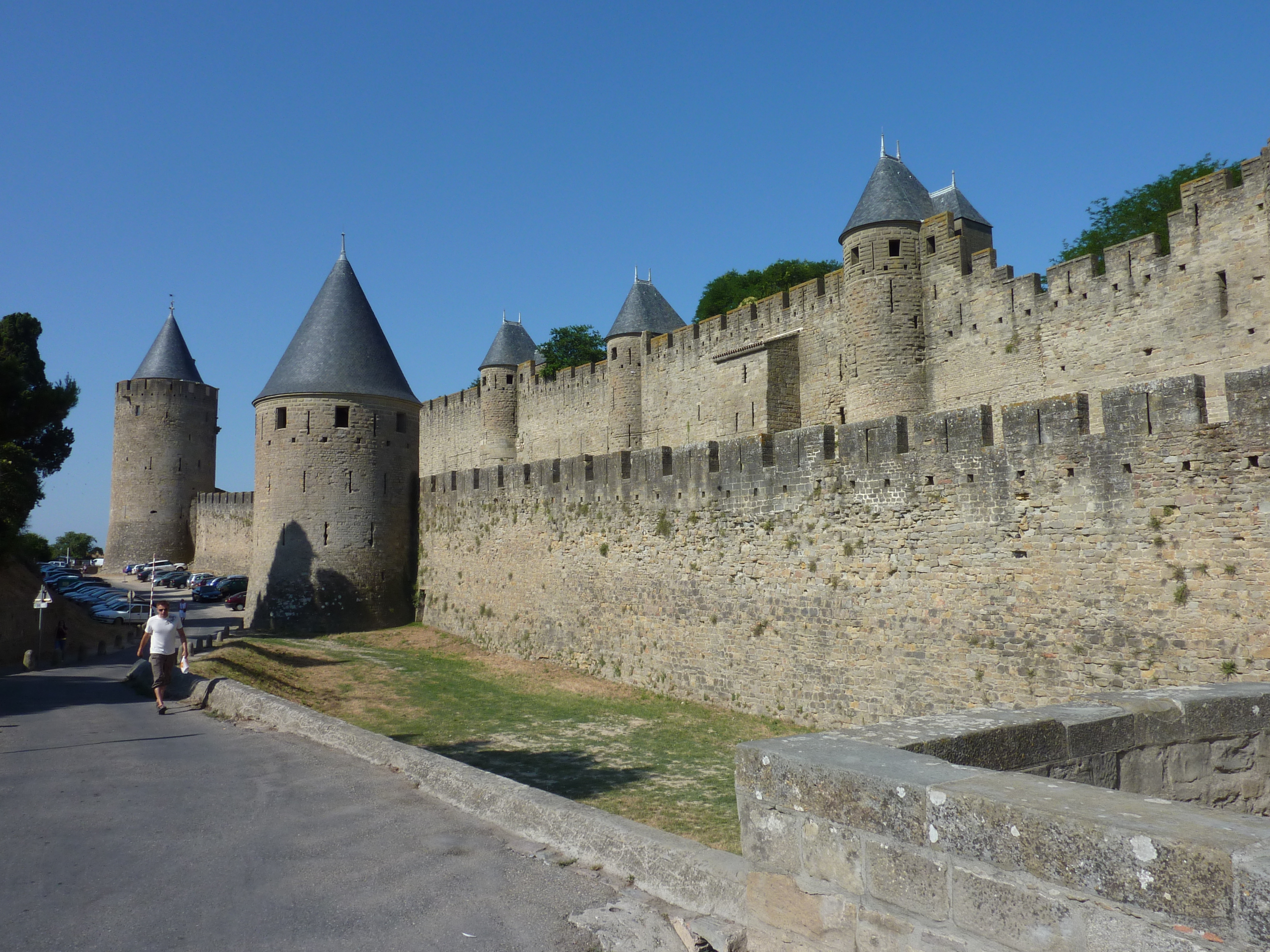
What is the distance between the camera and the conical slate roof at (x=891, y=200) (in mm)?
20453

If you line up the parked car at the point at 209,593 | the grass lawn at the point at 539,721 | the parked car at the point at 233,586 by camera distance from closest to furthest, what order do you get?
the grass lawn at the point at 539,721 < the parked car at the point at 209,593 < the parked car at the point at 233,586

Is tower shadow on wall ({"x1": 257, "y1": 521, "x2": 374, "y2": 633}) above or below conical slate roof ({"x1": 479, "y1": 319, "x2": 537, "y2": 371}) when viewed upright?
below

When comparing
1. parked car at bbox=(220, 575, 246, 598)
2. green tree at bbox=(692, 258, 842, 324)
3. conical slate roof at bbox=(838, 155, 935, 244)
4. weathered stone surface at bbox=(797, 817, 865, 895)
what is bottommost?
parked car at bbox=(220, 575, 246, 598)

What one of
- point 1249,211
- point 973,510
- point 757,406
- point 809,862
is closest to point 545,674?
point 973,510

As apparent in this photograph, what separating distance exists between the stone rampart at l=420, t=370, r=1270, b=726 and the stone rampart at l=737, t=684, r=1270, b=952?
5.32 m

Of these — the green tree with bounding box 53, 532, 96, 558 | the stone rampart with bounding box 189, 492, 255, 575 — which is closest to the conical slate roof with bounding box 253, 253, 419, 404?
the stone rampart with bounding box 189, 492, 255, 575

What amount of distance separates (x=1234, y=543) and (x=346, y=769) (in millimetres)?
7888

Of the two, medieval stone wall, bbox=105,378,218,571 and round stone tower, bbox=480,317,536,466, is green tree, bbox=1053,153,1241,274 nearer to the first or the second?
round stone tower, bbox=480,317,536,466

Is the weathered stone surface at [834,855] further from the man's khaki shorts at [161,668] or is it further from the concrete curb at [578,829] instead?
the man's khaki shorts at [161,668]

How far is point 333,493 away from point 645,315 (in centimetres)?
1490

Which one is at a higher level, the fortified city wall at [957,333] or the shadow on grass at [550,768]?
the fortified city wall at [957,333]

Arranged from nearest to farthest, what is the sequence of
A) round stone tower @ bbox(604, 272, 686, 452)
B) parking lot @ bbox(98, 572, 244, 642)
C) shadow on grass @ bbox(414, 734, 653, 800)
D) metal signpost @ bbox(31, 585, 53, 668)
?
shadow on grass @ bbox(414, 734, 653, 800), metal signpost @ bbox(31, 585, 53, 668), parking lot @ bbox(98, 572, 244, 642), round stone tower @ bbox(604, 272, 686, 452)

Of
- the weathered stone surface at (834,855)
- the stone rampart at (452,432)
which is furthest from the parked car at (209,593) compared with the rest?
the weathered stone surface at (834,855)

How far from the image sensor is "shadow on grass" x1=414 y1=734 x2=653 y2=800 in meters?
8.47
